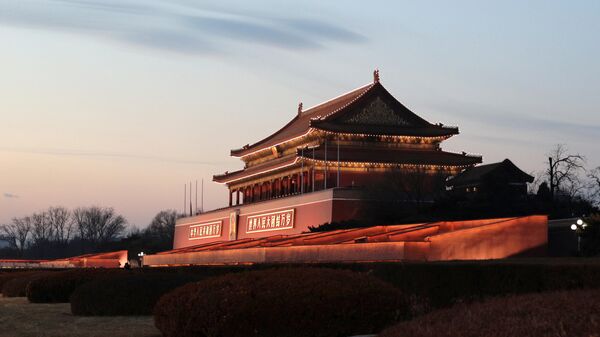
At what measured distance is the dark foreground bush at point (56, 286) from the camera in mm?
27391

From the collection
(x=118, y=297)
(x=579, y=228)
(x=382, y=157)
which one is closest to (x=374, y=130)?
(x=382, y=157)

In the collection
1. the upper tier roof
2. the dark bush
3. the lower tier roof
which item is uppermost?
the upper tier roof

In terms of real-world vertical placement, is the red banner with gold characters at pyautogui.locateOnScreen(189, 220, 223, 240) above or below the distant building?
below

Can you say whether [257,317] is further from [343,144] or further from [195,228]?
[195,228]

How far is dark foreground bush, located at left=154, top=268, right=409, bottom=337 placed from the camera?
13719 millimetres

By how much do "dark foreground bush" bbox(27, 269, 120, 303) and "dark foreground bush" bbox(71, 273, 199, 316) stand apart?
5253 millimetres

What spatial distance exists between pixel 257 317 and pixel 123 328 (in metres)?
5.33

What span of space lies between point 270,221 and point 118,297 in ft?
141

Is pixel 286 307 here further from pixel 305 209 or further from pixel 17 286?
pixel 305 209

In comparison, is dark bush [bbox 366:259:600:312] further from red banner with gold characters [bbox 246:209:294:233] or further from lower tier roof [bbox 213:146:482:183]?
lower tier roof [bbox 213:146:482:183]

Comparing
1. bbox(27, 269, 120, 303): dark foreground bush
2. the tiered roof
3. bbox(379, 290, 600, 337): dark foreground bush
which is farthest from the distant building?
bbox(379, 290, 600, 337): dark foreground bush

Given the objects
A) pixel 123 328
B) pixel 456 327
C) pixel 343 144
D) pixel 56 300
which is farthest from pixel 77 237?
pixel 456 327

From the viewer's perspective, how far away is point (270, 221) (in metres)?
64.4

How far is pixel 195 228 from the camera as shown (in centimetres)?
8038
